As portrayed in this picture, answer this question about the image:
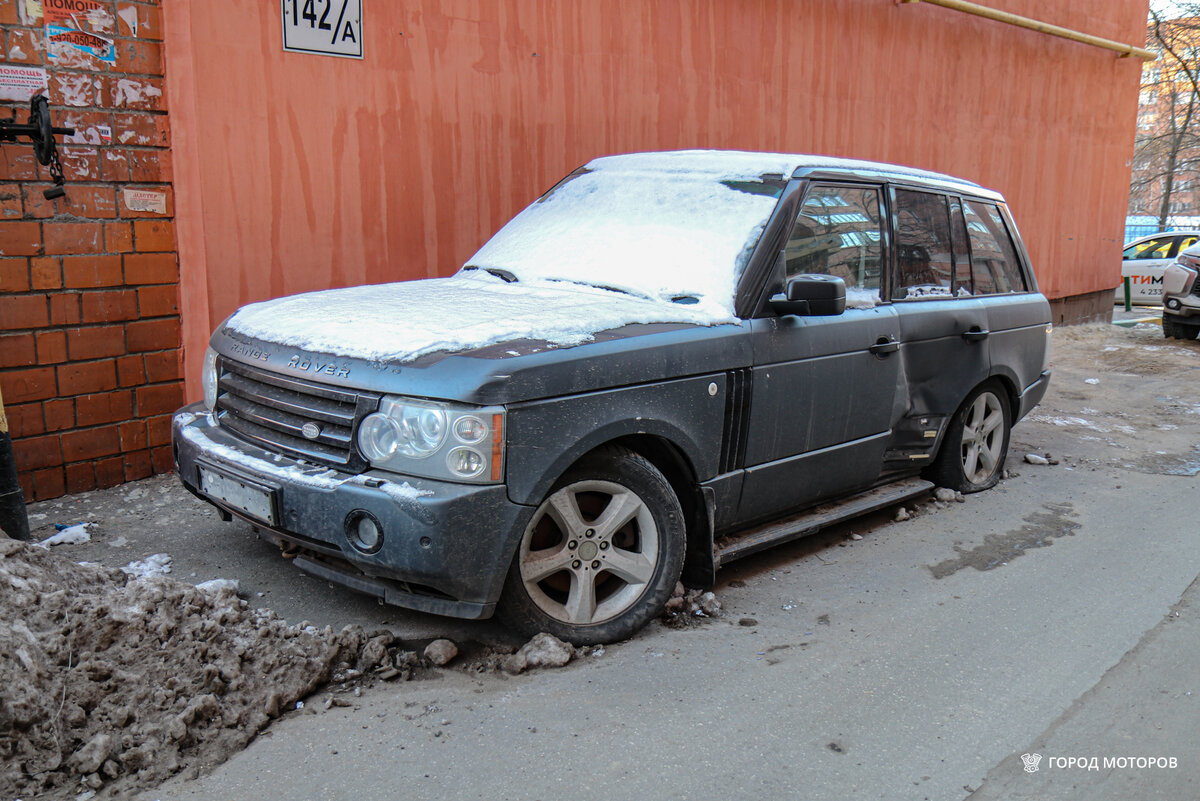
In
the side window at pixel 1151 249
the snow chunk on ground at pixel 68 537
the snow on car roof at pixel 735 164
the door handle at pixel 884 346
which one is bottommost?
the snow chunk on ground at pixel 68 537

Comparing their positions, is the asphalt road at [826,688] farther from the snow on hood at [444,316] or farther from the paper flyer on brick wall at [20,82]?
the paper flyer on brick wall at [20,82]

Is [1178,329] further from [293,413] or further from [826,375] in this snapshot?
[293,413]

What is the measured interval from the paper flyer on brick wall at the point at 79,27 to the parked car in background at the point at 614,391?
1.87 meters

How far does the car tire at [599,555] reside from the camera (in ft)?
10.9

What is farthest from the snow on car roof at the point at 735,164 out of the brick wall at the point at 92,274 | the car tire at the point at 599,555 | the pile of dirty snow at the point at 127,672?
the pile of dirty snow at the point at 127,672

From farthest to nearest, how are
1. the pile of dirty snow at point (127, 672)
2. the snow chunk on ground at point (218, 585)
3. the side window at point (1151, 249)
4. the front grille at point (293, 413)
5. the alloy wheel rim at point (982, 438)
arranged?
1. the side window at point (1151, 249)
2. the alloy wheel rim at point (982, 438)
3. the snow chunk on ground at point (218, 585)
4. the front grille at point (293, 413)
5. the pile of dirty snow at point (127, 672)

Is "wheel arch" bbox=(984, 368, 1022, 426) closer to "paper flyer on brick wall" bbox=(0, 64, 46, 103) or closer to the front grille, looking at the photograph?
the front grille

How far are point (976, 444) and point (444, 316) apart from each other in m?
3.49

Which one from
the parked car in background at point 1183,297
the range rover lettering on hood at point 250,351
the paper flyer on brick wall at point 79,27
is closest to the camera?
the range rover lettering on hood at point 250,351

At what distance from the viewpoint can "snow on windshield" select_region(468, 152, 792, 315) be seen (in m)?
4.04

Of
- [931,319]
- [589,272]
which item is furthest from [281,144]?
[931,319]

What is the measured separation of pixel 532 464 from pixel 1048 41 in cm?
1196

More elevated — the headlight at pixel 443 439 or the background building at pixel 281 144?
the background building at pixel 281 144

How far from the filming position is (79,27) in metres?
4.77
